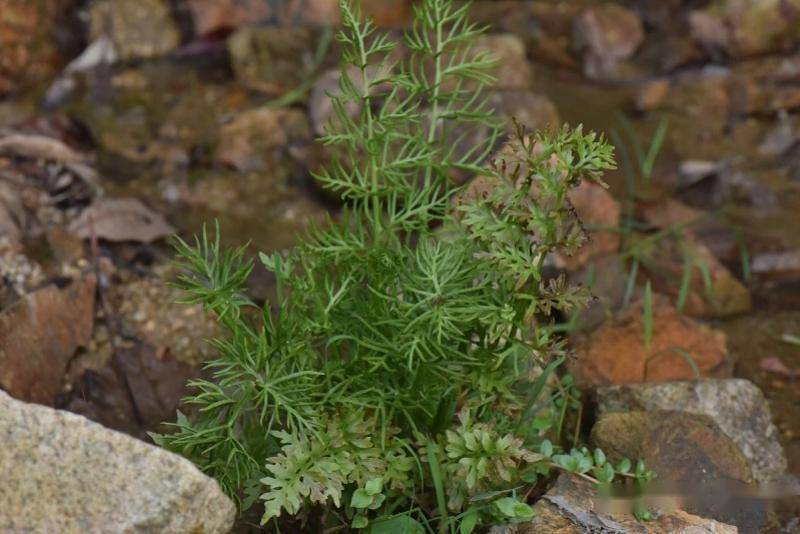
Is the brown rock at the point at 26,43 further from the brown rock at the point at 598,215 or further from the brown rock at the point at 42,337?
the brown rock at the point at 598,215

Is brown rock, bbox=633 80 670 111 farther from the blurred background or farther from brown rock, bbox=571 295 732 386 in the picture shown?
brown rock, bbox=571 295 732 386

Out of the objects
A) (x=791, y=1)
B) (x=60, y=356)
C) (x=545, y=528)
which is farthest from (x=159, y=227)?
(x=791, y=1)

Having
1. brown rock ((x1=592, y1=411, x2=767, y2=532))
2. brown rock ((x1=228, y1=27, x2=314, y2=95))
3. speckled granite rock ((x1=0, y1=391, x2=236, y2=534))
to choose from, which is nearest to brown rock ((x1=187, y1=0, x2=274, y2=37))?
brown rock ((x1=228, y1=27, x2=314, y2=95))

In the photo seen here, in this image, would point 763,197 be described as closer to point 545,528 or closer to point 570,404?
point 570,404


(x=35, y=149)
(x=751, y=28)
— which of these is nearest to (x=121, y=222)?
(x=35, y=149)

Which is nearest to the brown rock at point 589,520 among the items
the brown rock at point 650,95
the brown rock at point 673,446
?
the brown rock at point 673,446

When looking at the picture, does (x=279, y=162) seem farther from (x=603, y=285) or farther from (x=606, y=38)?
(x=606, y=38)
